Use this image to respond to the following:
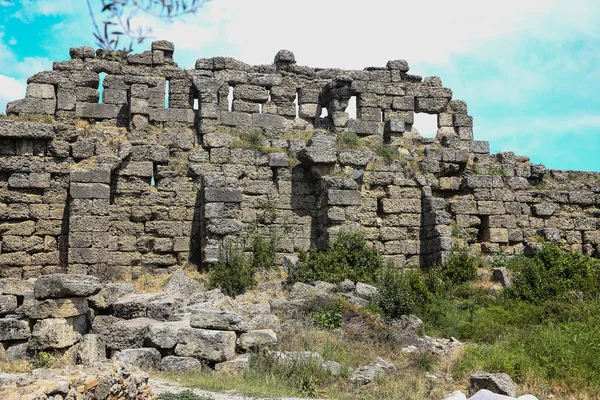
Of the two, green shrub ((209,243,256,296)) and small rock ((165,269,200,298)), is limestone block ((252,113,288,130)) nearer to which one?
green shrub ((209,243,256,296))

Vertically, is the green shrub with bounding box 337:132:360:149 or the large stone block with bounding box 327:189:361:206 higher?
the green shrub with bounding box 337:132:360:149

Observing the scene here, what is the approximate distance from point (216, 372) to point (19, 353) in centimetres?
330

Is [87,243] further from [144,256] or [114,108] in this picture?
[114,108]

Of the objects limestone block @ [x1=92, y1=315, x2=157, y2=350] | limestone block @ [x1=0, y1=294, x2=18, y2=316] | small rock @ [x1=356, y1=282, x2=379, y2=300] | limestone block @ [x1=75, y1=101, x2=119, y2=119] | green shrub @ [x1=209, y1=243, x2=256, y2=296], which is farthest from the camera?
limestone block @ [x1=75, y1=101, x2=119, y2=119]

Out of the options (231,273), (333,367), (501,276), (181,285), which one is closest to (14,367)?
(181,285)

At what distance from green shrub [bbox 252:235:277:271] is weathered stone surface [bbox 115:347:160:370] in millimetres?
5388

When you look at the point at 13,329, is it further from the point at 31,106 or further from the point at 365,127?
the point at 365,127

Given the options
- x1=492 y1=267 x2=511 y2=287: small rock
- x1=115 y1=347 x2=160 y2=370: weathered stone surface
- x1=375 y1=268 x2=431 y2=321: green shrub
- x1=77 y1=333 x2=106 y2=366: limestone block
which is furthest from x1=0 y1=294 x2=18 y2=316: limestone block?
x1=492 y1=267 x2=511 y2=287: small rock

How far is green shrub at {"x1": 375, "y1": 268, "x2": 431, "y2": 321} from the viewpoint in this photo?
13.7 m

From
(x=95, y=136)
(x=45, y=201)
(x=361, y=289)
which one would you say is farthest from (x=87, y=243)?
(x=361, y=289)

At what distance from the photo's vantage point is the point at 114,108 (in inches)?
688

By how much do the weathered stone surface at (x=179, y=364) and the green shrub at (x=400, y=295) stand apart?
14.4 feet

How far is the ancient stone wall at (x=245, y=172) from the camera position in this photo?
1573cm

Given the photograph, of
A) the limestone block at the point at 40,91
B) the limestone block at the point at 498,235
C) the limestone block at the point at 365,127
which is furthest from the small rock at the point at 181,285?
the limestone block at the point at 498,235
